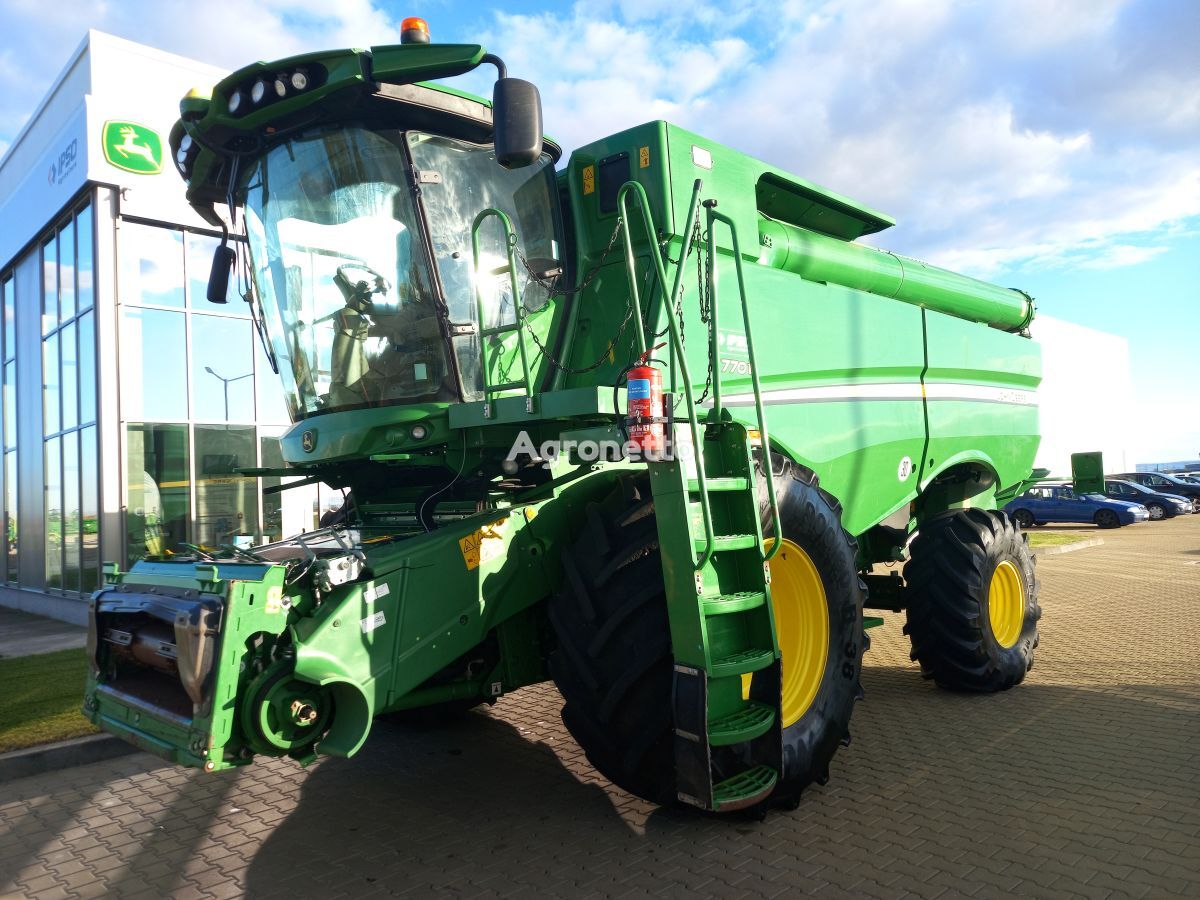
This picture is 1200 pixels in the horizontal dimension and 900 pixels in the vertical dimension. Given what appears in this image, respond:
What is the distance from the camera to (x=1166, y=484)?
29062 millimetres

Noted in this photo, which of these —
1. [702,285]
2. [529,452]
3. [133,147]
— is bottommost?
[529,452]

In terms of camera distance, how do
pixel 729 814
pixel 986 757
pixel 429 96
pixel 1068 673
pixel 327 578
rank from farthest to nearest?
1. pixel 1068 673
2. pixel 986 757
3. pixel 429 96
4. pixel 729 814
5. pixel 327 578

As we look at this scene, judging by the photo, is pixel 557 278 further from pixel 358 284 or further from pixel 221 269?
pixel 221 269

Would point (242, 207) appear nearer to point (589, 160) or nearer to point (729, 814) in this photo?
point (589, 160)

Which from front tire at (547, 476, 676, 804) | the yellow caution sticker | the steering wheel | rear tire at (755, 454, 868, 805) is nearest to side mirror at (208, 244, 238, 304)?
the steering wheel

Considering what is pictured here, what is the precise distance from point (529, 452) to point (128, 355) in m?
8.62

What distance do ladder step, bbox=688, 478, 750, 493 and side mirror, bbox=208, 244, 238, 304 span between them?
3108mm

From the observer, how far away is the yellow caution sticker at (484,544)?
11.5 feet

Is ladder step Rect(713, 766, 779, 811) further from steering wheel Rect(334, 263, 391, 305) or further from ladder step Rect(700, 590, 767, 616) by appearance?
steering wheel Rect(334, 263, 391, 305)

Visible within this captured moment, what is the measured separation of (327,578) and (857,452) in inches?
134

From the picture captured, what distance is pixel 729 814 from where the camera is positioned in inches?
145

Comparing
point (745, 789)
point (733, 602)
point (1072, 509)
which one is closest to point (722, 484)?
point (733, 602)

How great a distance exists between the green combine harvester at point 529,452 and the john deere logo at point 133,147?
6.70 metres

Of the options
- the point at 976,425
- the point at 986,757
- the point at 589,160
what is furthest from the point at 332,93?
the point at 976,425
